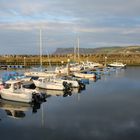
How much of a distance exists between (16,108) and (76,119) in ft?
20.5

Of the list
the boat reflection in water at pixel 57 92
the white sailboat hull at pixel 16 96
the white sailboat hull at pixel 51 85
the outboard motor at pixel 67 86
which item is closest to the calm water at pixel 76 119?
the white sailboat hull at pixel 16 96

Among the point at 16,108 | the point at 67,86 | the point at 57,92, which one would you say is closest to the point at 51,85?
the point at 57,92

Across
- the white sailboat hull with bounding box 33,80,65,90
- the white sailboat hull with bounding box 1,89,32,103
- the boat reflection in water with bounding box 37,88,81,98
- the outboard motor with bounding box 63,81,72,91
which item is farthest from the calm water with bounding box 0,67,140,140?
the outboard motor with bounding box 63,81,72,91

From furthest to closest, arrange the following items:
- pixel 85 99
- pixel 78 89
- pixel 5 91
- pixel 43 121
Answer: pixel 78 89 → pixel 85 99 → pixel 5 91 → pixel 43 121

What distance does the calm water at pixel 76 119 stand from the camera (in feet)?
72.3

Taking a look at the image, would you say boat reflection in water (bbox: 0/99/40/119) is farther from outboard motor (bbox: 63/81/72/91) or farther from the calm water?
outboard motor (bbox: 63/81/72/91)

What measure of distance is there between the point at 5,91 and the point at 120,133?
46.8ft

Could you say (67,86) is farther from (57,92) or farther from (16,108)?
(16,108)

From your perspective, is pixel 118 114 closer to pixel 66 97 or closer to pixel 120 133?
pixel 120 133

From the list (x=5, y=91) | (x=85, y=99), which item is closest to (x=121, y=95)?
(x=85, y=99)

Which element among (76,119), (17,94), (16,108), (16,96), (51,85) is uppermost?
(17,94)

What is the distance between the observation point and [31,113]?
28.2m

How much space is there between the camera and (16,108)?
1174 inches

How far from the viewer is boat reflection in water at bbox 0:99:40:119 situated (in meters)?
27.7
